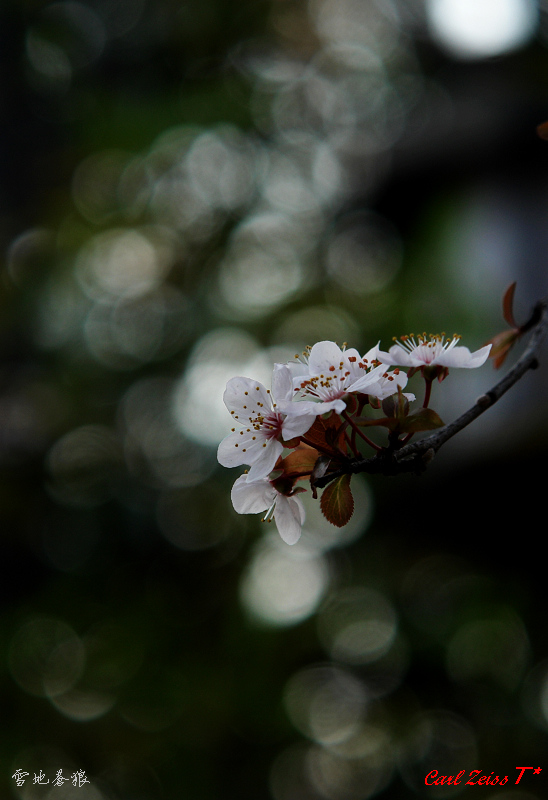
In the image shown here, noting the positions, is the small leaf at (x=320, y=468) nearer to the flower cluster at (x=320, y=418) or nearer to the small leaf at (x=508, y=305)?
the flower cluster at (x=320, y=418)

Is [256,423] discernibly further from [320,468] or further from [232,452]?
[320,468]

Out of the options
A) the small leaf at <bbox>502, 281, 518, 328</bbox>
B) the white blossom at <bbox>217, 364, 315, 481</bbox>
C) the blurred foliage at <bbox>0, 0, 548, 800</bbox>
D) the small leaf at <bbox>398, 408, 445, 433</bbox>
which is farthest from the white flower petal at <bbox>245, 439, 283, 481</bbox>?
the blurred foliage at <bbox>0, 0, 548, 800</bbox>

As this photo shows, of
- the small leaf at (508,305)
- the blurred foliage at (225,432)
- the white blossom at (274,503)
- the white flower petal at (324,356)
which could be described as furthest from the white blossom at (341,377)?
the blurred foliage at (225,432)

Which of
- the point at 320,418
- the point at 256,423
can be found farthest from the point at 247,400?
the point at 320,418

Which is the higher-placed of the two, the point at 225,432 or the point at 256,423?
the point at 256,423

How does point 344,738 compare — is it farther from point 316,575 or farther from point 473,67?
point 473,67

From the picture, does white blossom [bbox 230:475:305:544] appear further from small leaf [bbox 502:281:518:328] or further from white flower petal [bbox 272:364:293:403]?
small leaf [bbox 502:281:518:328]

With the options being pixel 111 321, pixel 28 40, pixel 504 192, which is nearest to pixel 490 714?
pixel 111 321

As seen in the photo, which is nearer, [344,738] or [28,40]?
[344,738]
